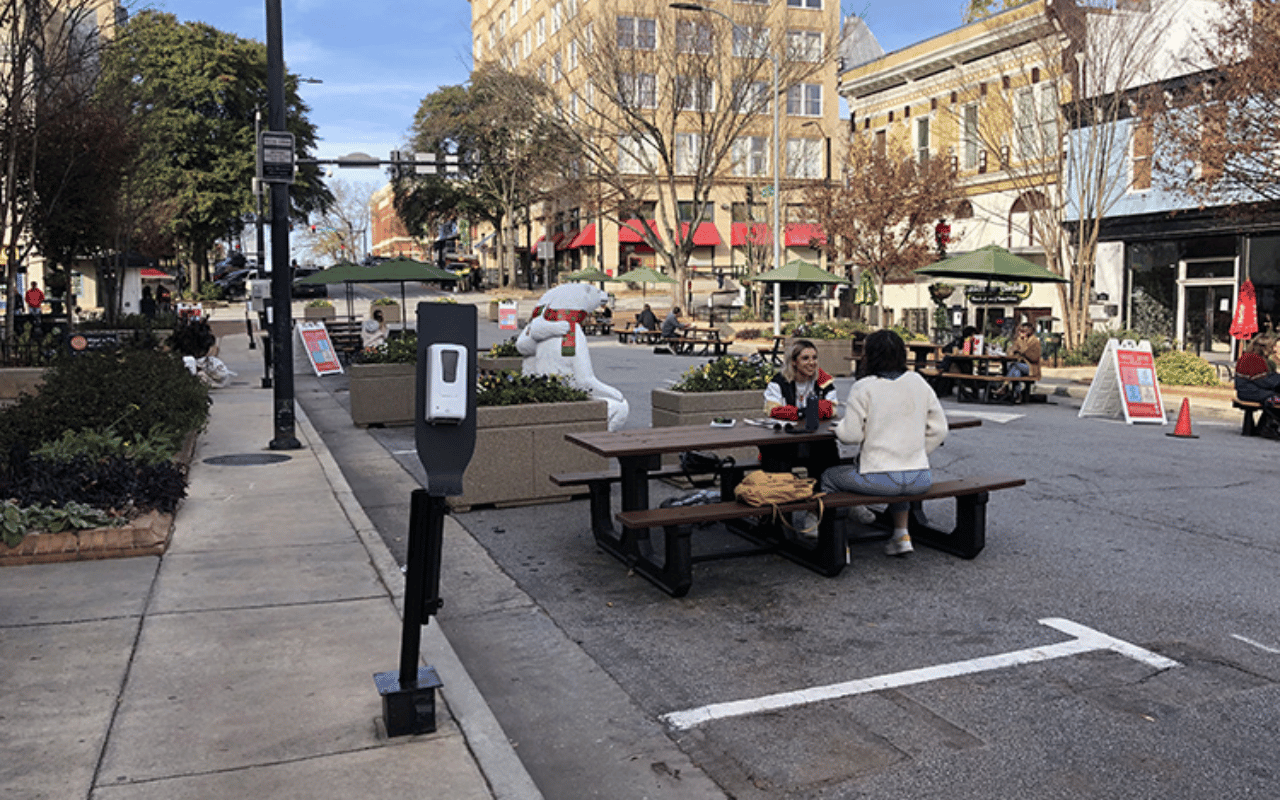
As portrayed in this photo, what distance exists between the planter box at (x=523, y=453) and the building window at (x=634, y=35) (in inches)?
1402

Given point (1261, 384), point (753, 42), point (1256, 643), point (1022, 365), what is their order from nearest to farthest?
point (1256, 643) < point (1261, 384) < point (1022, 365) < point (753, 42)

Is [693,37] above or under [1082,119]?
above

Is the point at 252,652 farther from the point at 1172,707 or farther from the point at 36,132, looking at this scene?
the point at 36,132

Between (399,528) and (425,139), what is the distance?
69.4 meters

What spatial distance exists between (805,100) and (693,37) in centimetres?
2521

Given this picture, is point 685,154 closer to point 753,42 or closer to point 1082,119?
point 753,42

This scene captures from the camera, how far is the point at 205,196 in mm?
62094

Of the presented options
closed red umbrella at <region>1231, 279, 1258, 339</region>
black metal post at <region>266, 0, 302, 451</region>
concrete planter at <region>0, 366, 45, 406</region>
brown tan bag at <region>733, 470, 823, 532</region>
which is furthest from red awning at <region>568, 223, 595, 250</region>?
brown tan bag at <region>733, 470, 823, 532</region>

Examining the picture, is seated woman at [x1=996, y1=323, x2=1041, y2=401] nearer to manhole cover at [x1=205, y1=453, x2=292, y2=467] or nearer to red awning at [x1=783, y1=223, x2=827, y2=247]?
manhole cover at [x1=205, y1=453, x2=292, y2=467]

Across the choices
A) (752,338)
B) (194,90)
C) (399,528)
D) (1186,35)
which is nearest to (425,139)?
(194,90)

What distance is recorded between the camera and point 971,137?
37594 millimetres

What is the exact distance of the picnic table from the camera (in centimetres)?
668

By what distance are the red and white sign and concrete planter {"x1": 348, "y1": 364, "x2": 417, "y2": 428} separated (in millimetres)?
9665

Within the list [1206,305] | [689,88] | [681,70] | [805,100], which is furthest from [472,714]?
[805,100]
